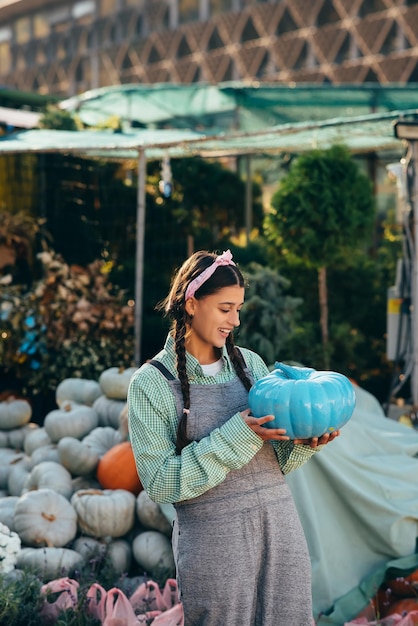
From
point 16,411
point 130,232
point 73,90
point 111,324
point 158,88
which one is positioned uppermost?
Answer: point 73,90

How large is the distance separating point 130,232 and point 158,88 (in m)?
4.36

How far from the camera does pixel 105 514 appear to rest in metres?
5.14

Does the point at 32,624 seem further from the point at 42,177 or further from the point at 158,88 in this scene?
the point at 158,88

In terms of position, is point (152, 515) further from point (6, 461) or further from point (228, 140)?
point (228, 140)

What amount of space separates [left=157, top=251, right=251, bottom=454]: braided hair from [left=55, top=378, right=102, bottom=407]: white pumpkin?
3808 millimetres

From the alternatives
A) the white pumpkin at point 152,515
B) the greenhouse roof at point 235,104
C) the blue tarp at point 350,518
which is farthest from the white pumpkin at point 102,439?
the greenhouse roof at point 235,104

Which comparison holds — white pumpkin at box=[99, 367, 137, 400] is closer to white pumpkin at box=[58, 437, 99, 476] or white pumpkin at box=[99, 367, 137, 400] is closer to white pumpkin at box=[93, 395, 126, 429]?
white pumpkin at box=[93, 395, 126, 429]

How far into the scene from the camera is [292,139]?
8977 mm

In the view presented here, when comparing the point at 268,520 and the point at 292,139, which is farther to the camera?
the point at 292,139

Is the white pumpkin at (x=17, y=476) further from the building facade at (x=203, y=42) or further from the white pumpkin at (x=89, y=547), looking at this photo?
the building facade at (x=203, y=42)

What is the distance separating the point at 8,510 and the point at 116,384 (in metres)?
1.38

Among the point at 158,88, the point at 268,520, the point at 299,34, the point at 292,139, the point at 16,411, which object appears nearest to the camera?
the point at 268,520

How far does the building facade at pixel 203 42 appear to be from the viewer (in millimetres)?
40531

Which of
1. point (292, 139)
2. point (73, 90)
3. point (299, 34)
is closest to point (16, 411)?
point (292, 139)
